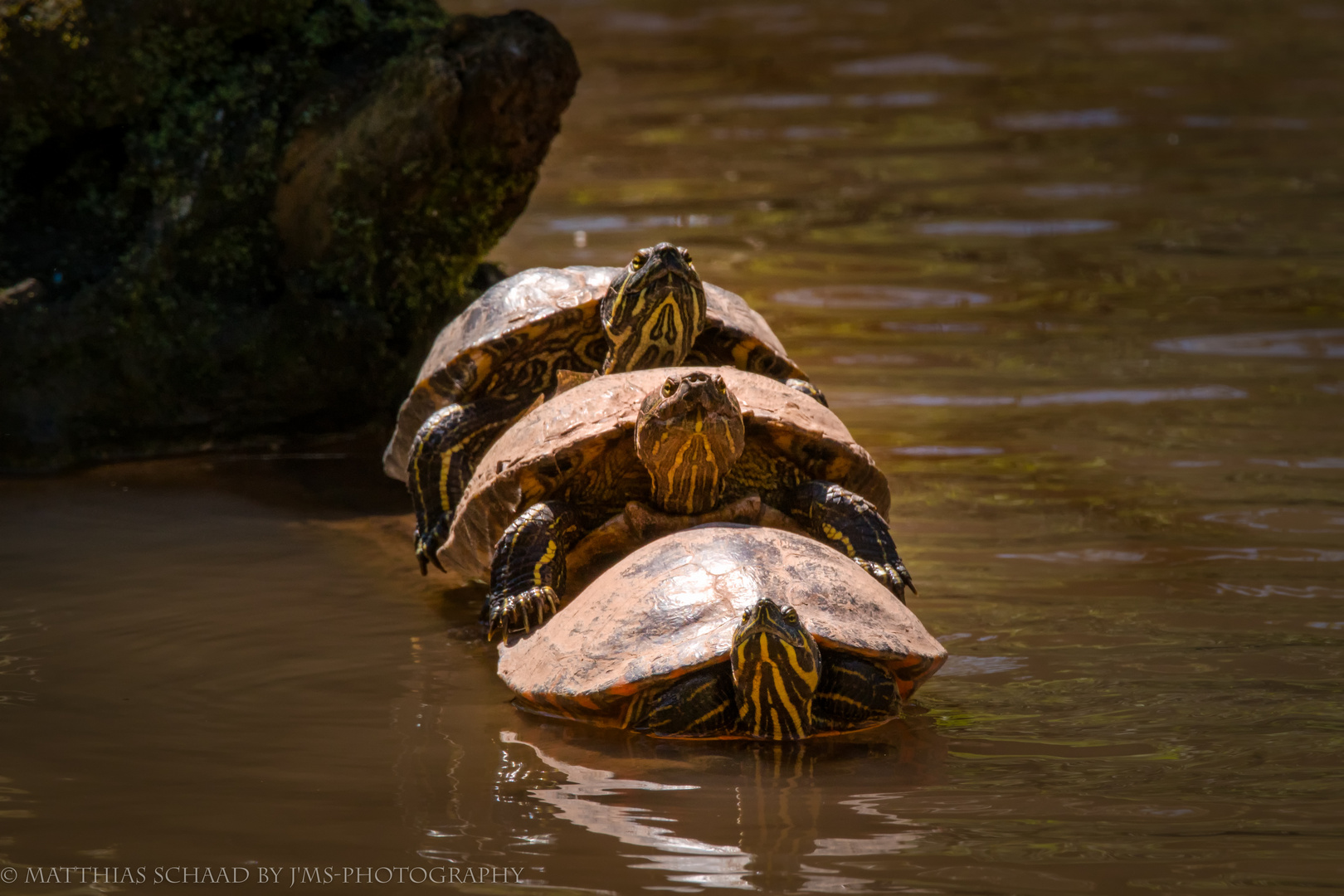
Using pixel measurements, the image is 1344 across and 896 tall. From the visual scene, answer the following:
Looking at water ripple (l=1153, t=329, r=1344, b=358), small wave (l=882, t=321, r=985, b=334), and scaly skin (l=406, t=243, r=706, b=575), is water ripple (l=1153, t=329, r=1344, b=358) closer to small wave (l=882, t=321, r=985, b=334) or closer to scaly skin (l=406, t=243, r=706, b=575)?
small wave (l=882, t=321, r=985, b=334)

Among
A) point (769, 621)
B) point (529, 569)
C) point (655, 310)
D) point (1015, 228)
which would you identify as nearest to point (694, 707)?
point (769, 621)

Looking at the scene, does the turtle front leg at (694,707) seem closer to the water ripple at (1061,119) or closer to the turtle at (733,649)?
the turtle at (733,649)

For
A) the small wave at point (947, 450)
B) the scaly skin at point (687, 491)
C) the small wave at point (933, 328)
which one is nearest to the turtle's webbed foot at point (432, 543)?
the scaly skin at point (687, 491)

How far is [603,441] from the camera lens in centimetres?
407

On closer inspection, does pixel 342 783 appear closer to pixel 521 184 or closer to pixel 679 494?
pixel 679 494

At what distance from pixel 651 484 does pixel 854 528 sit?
63cm

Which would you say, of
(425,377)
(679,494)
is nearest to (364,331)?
(425,377)

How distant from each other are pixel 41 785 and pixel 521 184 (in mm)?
4339

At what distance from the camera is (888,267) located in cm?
969

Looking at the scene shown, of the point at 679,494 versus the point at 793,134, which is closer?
the point at 679,494

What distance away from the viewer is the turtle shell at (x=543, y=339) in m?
5.09

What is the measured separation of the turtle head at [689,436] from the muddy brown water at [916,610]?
2.62 ft

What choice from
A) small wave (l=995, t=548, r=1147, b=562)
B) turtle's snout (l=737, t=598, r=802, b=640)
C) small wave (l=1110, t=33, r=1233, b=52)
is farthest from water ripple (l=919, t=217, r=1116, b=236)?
small wave (l=1110, t=33, r=1233, b=52)

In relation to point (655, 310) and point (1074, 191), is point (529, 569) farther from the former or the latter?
point (1074, 191)
